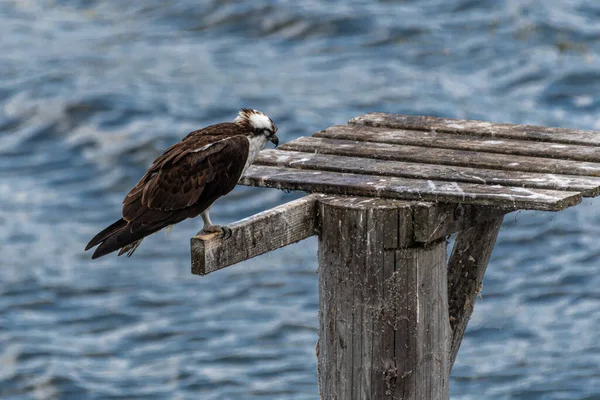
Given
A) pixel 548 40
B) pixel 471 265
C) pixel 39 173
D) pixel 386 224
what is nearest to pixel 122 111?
pixel 39 173

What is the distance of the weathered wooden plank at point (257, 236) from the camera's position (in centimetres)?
500

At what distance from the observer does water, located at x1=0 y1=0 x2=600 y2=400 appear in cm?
996

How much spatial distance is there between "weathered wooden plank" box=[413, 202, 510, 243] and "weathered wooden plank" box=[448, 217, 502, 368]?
2.14 feet

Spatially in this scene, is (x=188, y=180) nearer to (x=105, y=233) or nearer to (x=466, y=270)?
(x=105, y=233)

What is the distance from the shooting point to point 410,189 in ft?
17.6

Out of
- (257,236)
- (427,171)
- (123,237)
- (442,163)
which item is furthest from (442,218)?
(123,237)

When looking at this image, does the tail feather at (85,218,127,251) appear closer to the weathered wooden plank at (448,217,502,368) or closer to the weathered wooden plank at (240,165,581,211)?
the weathered wooden plank at (240,165,581,211)

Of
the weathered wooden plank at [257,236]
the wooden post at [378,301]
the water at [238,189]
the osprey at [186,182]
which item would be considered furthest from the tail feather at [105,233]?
the water at [238,189]

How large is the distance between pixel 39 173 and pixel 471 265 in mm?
7986

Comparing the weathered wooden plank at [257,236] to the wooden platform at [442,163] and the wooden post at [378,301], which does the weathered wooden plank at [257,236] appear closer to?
the wooden post at [378,301]

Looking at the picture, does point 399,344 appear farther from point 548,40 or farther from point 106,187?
point 548,40

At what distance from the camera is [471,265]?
6355 mm

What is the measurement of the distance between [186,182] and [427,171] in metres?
1.10

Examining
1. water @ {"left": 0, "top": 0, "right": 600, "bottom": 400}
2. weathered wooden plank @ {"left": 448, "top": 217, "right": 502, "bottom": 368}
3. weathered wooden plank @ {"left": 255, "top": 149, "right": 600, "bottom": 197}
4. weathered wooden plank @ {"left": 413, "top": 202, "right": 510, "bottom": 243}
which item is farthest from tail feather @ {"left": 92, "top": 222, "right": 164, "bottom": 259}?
water @ {"left": 0, "top": 0, "right": 600, "bottom": 400}
